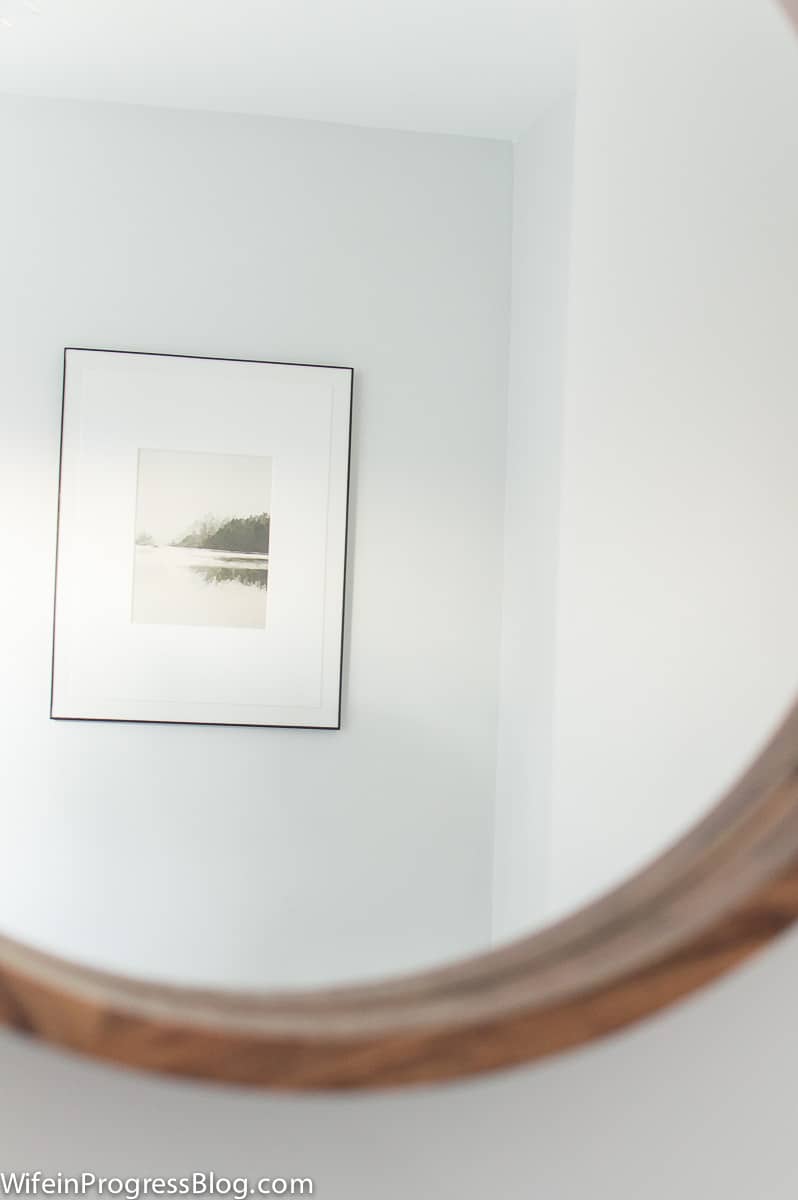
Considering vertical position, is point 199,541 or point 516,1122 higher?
point 199,541

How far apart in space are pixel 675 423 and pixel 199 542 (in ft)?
0.96

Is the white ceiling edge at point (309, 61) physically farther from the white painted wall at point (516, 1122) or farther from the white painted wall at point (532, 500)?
the white painted wall at point (516, 1122)

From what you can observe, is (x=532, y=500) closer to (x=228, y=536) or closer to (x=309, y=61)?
(x=228, y=536)

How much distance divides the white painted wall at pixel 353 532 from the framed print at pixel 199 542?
0.05 ft

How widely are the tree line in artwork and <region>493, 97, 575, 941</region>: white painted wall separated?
16 cm

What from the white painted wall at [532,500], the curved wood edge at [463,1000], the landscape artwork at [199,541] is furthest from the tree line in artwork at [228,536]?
the curved wood edge at [463,1000]

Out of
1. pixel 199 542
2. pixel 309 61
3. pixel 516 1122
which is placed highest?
pixel 309 61

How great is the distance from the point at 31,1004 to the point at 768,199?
1.83ft

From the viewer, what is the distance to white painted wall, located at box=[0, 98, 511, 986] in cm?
51

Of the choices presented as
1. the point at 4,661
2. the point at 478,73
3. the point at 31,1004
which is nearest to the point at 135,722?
the point at 4,661

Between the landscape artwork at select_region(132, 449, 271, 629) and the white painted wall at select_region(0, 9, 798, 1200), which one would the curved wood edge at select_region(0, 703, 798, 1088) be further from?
the landscape artwork at select_region(132, 449, 271, 629)

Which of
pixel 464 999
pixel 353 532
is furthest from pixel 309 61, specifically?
pixel 464 999

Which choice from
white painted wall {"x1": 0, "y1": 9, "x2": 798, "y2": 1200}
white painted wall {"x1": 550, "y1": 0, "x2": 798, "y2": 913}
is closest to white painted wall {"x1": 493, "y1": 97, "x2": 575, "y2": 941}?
white painted wall {"x1": 550, "y1": 0, "x2": 798, "y2": 913}

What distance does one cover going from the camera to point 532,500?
24.6 inches
